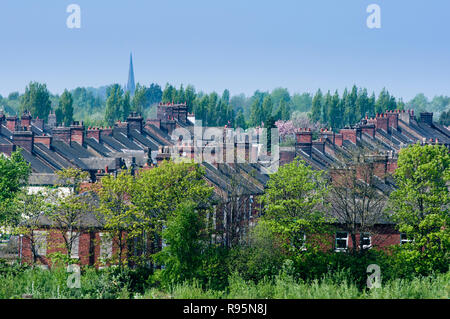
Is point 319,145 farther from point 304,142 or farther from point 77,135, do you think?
point 77,135

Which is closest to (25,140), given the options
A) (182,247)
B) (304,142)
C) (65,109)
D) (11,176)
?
(11,176)

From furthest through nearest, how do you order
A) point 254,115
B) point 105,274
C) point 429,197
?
1. point 254,115
2. point 429,197
3. point 105,274

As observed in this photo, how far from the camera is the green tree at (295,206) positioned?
159 feet

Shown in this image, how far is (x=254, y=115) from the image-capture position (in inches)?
6309

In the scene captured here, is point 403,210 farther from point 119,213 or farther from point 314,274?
point 119,213

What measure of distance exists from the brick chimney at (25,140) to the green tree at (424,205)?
120ft

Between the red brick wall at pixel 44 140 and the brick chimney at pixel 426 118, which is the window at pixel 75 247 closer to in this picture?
the red brick wall at pixel 44 140

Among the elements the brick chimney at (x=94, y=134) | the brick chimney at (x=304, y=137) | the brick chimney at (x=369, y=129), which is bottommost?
the brick chimney at (x=304, y=137)

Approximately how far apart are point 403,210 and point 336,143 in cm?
4641

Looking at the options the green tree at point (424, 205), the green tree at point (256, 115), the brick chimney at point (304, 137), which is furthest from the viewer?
the green tree at point (256, 115)

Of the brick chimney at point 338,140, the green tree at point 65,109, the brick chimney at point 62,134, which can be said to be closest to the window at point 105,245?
the brick chimney at point 62,134

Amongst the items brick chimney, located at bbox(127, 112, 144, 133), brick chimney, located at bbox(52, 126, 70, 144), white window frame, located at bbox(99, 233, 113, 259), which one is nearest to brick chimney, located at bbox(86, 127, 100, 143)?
brick chimney, located at bbox(52, 126, 70, 144)

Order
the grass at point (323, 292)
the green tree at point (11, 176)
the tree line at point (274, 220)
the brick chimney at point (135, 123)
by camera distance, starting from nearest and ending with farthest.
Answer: the grass at point (323, 292) < the tree line at point (274, 220) < the green tree at point (11, 176) < the brick chimney at point (135, 123)
